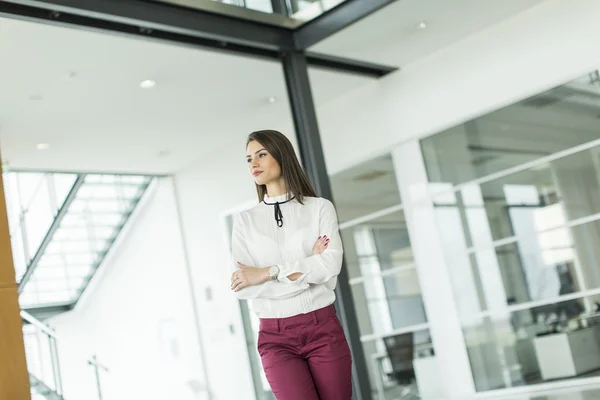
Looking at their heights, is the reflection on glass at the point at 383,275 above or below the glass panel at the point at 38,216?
below

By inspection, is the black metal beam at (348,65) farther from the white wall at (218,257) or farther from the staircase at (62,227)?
the staircase at (62,227)

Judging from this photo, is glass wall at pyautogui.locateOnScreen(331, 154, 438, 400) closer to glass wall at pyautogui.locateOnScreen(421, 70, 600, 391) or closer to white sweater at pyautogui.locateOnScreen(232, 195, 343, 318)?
glass wall at pyautogui.locateOnScreen(421, 70, 600, 391)

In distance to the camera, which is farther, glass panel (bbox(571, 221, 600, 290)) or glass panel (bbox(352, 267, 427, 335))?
glass panel (bbox(352, 267, 427, 335))

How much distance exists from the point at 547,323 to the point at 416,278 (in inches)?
50.5

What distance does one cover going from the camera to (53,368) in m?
8.63

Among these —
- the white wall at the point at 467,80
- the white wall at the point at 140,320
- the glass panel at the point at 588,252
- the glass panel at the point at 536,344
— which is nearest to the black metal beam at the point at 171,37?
the white wall at the point at 467,80

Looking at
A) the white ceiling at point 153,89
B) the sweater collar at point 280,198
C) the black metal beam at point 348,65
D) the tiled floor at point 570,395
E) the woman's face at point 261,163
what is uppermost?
the white ceiling at point 153,89

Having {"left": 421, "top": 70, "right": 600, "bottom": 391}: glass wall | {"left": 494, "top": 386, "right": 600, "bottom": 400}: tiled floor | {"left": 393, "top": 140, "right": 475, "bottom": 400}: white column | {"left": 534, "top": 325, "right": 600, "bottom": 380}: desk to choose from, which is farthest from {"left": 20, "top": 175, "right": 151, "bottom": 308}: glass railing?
{"left": 494, "top": 386, "right": 600, "bottom": 400}: tiled floor

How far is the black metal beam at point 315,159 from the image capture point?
5.60 metres

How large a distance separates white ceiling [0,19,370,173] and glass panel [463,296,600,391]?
2598 millimetres

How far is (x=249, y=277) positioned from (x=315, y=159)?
371 centimetres

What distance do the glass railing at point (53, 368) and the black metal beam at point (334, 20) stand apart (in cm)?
472

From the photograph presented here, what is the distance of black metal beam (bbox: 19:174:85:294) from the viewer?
30.7ft

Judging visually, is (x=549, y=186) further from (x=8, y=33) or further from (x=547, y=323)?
(x=8, y=33)
